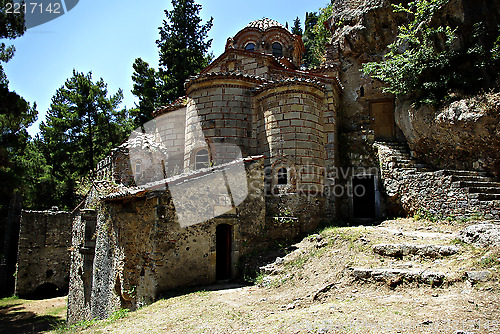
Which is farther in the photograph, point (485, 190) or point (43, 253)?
point (43, 253)

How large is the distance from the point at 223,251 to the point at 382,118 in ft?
34.2

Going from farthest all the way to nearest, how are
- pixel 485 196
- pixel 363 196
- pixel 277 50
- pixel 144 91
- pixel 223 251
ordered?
pixel 144 91 < pixel 277 50 < pixel 363 196 < pixel 223 251 < pixel 485 196

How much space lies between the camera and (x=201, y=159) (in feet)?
47.3

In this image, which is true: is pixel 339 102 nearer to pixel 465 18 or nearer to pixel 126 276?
pixel 465 18

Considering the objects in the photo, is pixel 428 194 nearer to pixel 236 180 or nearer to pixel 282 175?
pixel 282 175

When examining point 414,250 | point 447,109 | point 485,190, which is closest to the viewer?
point 414,250

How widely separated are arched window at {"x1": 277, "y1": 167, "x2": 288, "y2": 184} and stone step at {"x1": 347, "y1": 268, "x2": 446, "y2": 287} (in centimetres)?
601

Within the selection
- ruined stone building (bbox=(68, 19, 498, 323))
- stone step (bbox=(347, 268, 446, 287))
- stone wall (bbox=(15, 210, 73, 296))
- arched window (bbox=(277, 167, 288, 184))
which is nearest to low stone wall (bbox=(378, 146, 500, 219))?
ruined stone building (bbox=(68, 19, 498, 323))

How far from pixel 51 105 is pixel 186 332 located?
90.9 ft

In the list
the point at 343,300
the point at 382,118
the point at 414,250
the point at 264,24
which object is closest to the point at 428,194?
the point at 414,250

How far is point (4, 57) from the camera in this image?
10.7 m

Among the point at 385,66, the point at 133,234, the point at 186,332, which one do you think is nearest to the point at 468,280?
the point at 186,332

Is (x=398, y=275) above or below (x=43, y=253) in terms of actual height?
above

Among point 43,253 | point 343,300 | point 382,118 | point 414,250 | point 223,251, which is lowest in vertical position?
point 43,253
